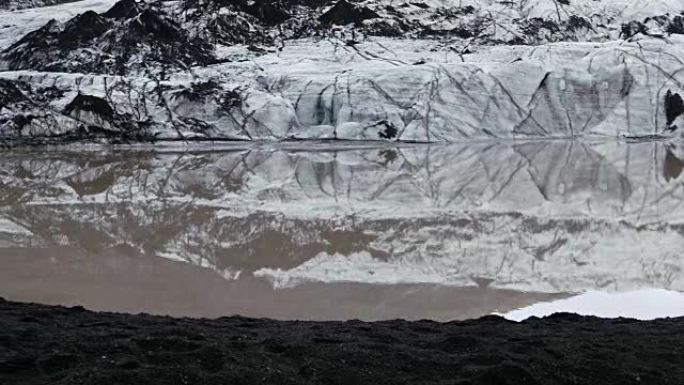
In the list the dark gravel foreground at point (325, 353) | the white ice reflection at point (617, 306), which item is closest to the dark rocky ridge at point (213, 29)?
the white ice reflection at point (617, 306)

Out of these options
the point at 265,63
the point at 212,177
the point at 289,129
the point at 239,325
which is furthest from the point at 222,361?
the point at 265,63

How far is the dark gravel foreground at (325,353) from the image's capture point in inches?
131

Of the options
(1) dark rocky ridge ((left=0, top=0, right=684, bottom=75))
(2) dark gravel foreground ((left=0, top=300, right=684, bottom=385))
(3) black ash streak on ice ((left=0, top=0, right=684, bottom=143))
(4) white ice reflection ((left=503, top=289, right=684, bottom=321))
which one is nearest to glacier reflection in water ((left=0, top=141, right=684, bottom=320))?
(4) white ice reflection ((left=503, top=289, right=684, bottom=321))

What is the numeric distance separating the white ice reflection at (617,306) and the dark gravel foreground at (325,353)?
1192mm

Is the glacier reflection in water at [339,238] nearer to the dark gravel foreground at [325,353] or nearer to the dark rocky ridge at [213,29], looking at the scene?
the dark gravel foreground at [325,353]

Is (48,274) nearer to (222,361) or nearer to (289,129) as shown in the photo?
(222,361)

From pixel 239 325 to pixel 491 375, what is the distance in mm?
2070

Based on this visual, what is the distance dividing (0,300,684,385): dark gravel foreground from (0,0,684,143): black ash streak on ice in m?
26.5

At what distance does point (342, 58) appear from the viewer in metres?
36.4

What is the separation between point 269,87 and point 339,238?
24.3 meters

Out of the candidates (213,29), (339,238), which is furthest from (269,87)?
(339,238)

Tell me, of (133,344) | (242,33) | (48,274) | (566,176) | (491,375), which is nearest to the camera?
(491,375)

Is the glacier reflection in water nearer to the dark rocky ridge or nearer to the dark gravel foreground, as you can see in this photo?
the dark gravel foreground

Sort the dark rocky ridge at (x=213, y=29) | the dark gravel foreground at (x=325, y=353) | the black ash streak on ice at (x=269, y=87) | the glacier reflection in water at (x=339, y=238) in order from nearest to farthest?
the dark gravel foreground at (x=325, y=353) → the glacier reflection in water at (x=339, y=238) → the black ash streak on ice at (x=269, y=87) → the dark rocky ridge at (x=213, y=29)
